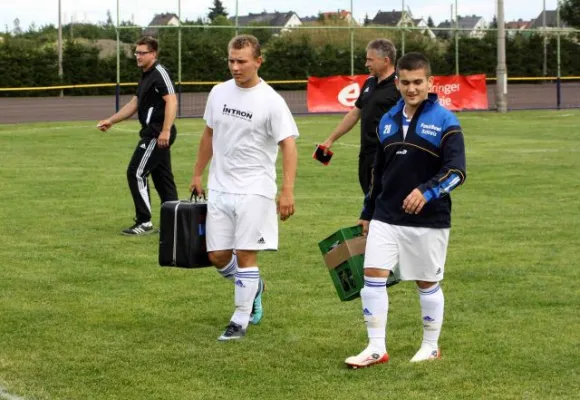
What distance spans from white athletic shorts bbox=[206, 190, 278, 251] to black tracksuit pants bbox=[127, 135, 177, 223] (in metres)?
4.67

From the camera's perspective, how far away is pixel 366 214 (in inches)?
284

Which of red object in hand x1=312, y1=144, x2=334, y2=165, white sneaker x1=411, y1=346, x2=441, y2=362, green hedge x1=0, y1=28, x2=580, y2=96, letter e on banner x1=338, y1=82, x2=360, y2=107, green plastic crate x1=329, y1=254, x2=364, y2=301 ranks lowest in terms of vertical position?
white sneaker x1=411, y1=346, x2=441, y2=362

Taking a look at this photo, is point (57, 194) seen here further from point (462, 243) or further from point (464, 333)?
point (464, 333)

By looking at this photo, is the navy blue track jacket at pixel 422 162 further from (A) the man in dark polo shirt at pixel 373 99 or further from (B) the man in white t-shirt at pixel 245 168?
(A) the man in dark polo shirt at pixel 373 99

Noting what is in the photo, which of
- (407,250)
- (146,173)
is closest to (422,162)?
(407,250)

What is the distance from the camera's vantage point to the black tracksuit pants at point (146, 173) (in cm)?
1222

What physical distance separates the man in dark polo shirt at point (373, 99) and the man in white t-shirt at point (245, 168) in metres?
1.72

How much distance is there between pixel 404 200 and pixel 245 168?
1334 millimetres

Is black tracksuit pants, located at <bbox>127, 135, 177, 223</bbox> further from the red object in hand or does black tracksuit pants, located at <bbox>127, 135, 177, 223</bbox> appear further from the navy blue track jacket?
the navy blue track jacket

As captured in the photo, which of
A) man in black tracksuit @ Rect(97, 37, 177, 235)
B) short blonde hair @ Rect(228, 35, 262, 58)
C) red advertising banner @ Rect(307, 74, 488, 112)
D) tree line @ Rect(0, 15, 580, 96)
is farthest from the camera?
tree line @ Rect(0, 15, 580, 96)

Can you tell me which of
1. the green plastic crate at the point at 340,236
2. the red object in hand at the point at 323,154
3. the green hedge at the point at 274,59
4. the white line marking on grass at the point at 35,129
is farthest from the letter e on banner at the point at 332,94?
the green plastic crate at the point at 340,236

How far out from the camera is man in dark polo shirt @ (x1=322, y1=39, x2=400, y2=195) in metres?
9.36

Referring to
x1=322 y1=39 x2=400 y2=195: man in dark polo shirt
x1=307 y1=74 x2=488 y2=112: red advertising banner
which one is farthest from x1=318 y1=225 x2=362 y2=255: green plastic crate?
x1=307 y1=74 x2=488 y2=112: red advertising banner

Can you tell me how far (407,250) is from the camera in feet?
22.2
